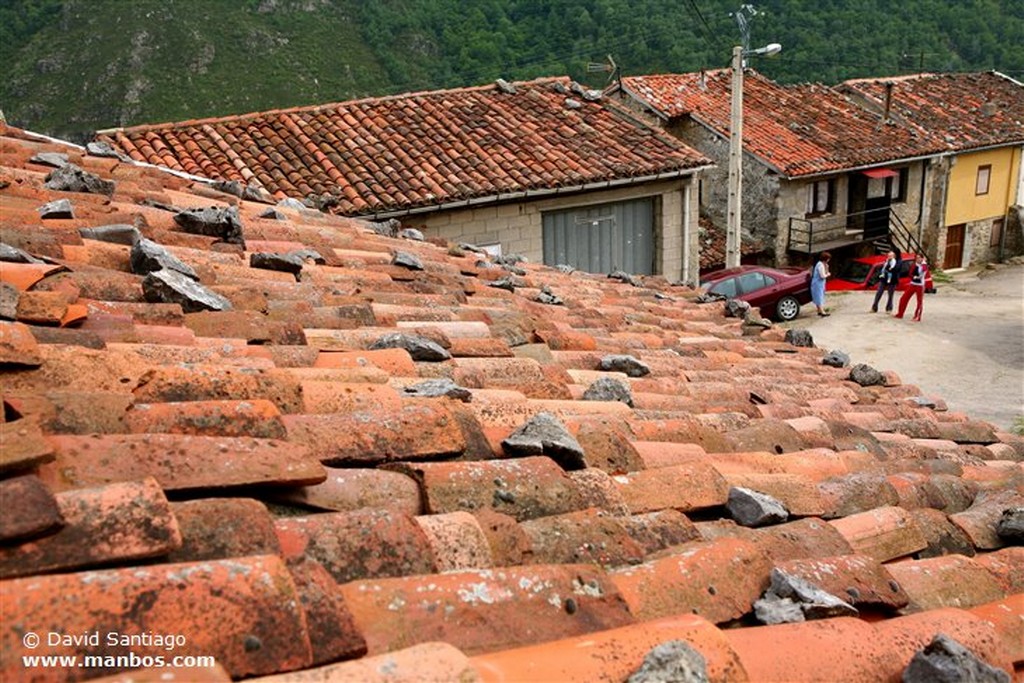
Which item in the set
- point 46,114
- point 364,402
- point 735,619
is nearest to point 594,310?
point 364,402

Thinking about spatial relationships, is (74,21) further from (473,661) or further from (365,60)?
(473,661)

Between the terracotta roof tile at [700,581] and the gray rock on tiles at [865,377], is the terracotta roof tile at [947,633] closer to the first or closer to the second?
the terracotta roof tile at [700,581]

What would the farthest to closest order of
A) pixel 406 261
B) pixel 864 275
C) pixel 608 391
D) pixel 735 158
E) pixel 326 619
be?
pixel 864 275 < pixel 735 158 < pixel 406 261 < pixel 608 391 < pixel 326 619

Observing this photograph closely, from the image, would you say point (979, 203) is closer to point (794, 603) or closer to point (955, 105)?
point (955, 105)

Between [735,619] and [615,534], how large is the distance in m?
0.37

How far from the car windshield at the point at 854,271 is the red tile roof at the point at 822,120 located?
10.9ft

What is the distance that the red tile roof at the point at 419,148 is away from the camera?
13695mm

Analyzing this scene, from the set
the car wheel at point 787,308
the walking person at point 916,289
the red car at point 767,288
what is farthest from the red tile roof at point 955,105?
the car wheel at point 787,308

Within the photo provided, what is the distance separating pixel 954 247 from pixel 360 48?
26.8 m

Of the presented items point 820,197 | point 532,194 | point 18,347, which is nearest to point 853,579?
point 18,347

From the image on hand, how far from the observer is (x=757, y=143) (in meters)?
25.6

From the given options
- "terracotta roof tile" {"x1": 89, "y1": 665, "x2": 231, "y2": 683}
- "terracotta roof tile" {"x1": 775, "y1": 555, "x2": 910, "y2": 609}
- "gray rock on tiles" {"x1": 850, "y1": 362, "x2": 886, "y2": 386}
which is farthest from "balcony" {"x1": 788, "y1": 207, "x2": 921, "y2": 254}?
"terracotta roof tile" {"x1": 89, "y1": 665, "x2": 231, "y2": 683}

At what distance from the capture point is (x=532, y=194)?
1477 centimetres

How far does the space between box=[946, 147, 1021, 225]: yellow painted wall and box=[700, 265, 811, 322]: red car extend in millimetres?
13424
